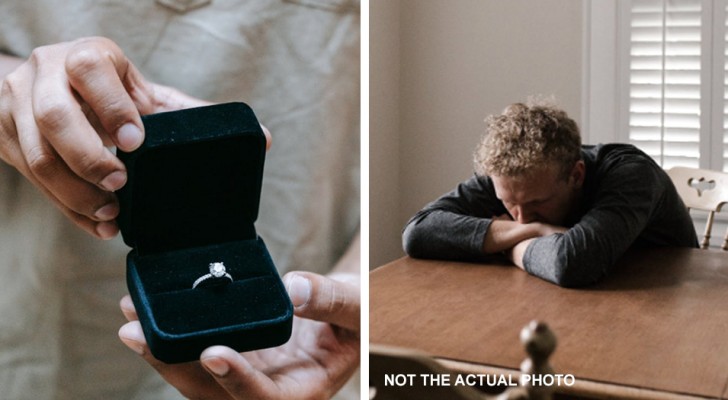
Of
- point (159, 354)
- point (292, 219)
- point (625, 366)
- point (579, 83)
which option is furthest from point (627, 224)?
point (579, 83)

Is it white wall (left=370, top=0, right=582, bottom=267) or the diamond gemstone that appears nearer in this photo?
the diamond gemstone

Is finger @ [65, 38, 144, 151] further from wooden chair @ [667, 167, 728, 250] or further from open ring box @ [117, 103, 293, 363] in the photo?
wooden chair @ [667, 167, 728, 250]

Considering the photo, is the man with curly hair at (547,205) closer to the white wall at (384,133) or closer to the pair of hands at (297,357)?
the pair of hands at (297,357)

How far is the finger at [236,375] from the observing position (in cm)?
62

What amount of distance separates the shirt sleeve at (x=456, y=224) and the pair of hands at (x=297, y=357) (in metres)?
1.01

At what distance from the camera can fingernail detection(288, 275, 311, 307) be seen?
0.70 m

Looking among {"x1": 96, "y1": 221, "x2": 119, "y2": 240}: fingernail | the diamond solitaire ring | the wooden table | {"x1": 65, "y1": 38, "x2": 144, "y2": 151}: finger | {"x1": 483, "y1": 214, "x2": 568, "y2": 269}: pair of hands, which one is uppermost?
{"x1": 65, "y1": 38, "x2": 144, "y2": 151}: finger

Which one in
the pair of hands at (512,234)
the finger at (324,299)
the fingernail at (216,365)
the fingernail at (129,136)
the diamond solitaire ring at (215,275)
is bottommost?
the pair of hands at (512,234)

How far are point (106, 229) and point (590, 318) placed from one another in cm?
94

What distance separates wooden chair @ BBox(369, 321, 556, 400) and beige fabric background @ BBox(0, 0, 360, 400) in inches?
4.0

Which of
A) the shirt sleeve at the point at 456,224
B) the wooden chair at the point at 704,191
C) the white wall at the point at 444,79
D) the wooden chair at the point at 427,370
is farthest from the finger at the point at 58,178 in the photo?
the white wall at the point at 444,79

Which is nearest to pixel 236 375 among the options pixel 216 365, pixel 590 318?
pixel 216 365

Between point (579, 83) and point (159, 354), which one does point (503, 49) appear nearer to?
point (579, 83)

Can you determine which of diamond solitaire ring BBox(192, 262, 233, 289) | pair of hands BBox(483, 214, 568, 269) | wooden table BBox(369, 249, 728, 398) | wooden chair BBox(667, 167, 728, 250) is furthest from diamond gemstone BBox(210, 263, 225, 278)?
wooden chair BBox(667, 167, 728, 250)
